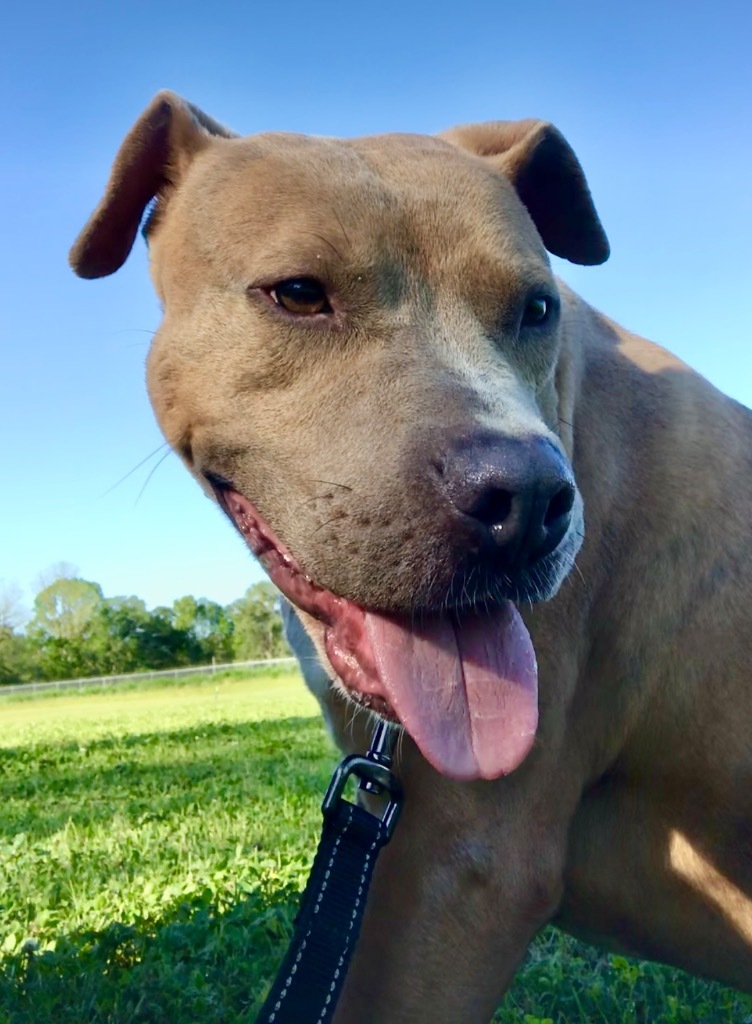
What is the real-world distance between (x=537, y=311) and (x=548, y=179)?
0.75m

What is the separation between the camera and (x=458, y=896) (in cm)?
249

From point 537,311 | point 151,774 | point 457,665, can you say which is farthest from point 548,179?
point 151,774

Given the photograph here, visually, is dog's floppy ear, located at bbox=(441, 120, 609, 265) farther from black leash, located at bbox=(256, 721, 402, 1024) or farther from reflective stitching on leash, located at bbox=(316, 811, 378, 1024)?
reflective stitching on leash, located at bbox=(316, 811, 378, 1024)

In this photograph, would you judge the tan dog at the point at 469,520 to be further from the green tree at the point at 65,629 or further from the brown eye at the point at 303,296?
the green tree at the point at 65,629

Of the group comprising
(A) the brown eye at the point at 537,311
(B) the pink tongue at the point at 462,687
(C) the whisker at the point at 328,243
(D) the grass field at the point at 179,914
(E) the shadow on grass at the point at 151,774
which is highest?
(C) the whisker at the point at 328,243

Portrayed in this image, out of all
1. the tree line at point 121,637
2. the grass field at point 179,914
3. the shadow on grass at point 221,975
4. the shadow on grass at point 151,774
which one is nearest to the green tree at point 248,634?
the tree line at point 121,637

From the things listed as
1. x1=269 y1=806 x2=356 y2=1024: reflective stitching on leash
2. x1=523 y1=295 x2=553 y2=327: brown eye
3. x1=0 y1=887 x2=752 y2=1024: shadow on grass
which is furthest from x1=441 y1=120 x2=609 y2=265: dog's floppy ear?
x1=0 y1=887 x2=752 y2=1024: shadow on grass

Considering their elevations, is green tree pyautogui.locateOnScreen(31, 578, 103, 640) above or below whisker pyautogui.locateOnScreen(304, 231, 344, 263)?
below

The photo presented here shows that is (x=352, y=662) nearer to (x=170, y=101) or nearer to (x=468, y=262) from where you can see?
(x=468, y=262)

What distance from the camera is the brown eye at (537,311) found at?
108 inches

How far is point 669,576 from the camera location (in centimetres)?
285

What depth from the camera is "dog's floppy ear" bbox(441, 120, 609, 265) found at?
317 centimetres

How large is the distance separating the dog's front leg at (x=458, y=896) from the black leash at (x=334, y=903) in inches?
3.5

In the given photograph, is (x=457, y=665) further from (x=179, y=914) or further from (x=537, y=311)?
(x=179, y=914)
